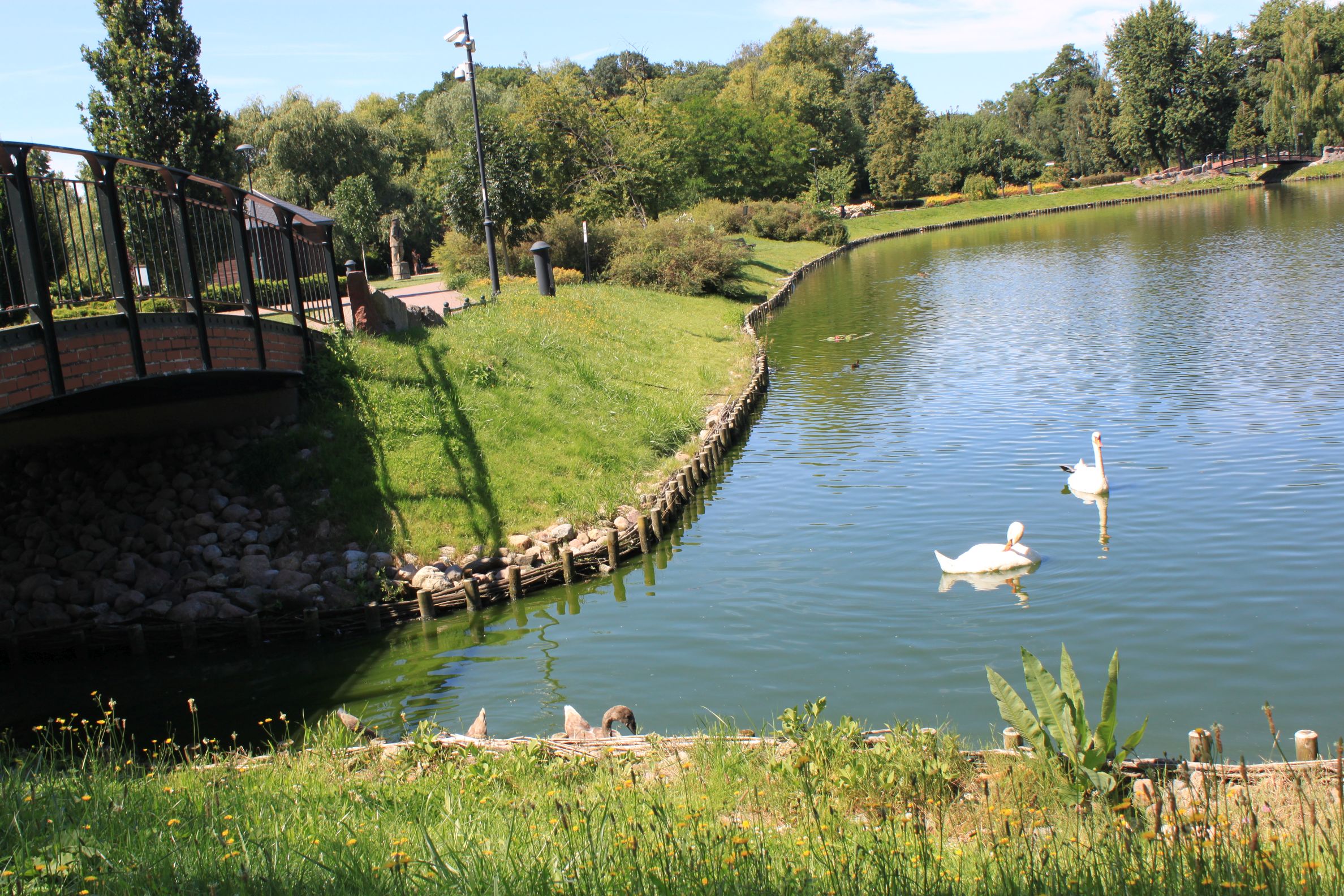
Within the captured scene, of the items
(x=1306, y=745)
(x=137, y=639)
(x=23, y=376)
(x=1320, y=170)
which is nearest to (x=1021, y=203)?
(x=1320, y=170)

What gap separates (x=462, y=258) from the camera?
3991 cm

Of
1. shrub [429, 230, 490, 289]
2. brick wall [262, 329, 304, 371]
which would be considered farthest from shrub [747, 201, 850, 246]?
brick wall [262, 329, 304, 371]

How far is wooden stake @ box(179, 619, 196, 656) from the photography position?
12922mm

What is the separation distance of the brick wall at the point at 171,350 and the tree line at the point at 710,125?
25.5 metres

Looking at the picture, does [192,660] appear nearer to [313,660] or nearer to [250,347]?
[313,660]

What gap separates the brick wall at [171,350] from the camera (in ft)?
38.1

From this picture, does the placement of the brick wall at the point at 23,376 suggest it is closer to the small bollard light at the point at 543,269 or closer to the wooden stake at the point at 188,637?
the wooden stake at the point at 188,637

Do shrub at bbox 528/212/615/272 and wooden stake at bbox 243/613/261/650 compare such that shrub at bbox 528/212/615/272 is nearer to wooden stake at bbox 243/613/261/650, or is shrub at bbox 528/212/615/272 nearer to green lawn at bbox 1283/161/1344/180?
wooden stake at bbox 243/613/261/650

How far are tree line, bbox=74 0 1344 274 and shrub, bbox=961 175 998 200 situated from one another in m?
3.11

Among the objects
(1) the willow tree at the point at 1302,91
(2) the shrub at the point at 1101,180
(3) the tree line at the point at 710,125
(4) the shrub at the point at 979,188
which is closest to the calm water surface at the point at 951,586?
(3) the tree line at the point at 710,125

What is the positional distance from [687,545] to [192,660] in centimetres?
677

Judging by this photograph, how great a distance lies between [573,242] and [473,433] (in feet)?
82.7

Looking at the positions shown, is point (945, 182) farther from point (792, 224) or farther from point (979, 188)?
point (792, 224)

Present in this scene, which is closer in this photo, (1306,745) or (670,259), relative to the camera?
(1306,745)
